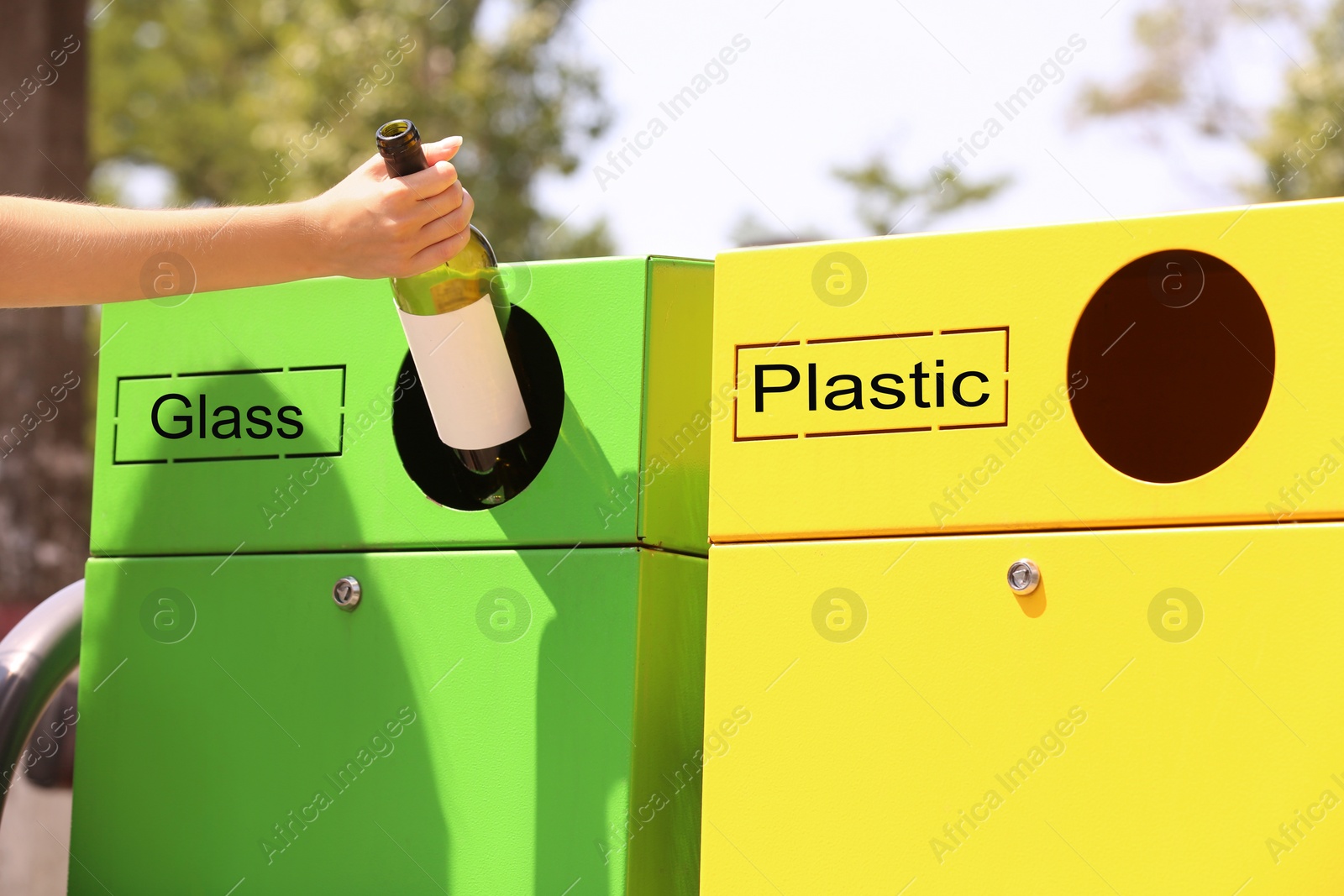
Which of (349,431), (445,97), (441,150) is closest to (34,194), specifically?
(445,97)

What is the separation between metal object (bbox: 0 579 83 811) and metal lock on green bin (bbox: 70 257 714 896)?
7 cm

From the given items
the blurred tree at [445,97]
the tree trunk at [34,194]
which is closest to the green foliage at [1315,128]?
the blurred tree at [445,97]

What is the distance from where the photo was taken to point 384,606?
5.70 feet

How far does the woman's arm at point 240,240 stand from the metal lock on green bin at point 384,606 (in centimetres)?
27

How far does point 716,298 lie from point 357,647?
Answer: 0.62 metres

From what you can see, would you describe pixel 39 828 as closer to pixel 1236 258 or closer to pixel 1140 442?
pixel 1140 442

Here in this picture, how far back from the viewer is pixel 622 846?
1.58 metres

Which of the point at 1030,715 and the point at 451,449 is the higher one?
the point at 451,449

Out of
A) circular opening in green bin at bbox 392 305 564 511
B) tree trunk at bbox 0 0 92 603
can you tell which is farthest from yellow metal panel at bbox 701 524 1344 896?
tree trunk at bbox 0 0 92 603

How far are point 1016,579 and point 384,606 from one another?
30.7 inches

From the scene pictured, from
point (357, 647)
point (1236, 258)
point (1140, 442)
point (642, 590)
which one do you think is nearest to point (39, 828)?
point (357, 647)

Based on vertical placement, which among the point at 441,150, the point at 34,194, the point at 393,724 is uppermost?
the point at 34,194

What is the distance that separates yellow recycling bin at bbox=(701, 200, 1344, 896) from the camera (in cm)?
131

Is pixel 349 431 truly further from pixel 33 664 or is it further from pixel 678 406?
pixel 33 664
